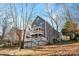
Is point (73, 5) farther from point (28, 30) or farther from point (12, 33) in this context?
point (12, 33)

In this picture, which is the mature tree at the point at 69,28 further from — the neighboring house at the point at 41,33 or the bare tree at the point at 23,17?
the bare tree at the point at 23,17

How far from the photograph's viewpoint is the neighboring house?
78.5 inches

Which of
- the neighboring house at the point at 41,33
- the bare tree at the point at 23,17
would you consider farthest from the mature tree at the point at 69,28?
the bare tree at the point at 23,17

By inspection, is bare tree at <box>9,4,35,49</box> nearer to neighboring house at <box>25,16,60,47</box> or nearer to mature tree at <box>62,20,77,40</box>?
neighboring house at <box>25,16,60,47</box>

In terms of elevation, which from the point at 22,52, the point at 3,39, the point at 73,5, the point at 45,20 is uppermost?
the point at 73,5

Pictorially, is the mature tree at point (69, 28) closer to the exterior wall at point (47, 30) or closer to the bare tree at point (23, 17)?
the exterior wall at point (47, 30)

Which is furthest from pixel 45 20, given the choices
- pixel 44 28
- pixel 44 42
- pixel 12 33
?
pixel 12 33

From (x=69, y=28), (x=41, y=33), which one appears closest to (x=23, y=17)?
(x=41, y=33)

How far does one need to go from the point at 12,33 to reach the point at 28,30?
151mm

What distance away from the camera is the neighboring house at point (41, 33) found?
1.99 metres

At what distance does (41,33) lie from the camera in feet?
6.58

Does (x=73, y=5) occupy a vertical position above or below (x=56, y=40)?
above

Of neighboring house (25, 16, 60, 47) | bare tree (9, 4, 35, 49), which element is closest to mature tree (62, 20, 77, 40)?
neighboring house (25, 16, 60, 47)

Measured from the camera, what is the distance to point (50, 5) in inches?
79.6
